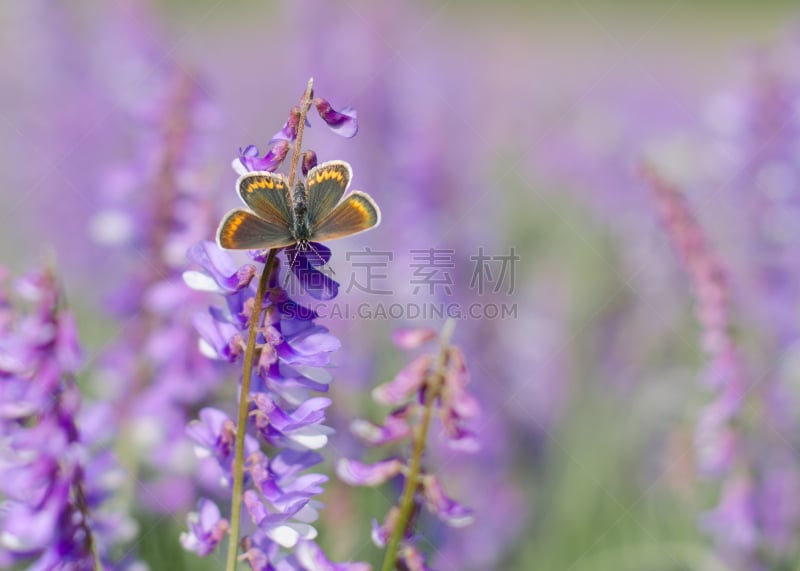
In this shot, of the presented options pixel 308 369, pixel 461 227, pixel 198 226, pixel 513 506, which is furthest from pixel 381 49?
pixel 308 369

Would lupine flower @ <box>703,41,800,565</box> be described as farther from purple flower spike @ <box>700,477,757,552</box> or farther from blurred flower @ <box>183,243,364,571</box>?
blurred flower @ <box>183,243,364,571</box>

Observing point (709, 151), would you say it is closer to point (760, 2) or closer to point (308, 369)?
point (308, 369)

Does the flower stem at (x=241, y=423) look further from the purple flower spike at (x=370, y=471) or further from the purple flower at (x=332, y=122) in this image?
the purple flower spike at (x=370, y=471)

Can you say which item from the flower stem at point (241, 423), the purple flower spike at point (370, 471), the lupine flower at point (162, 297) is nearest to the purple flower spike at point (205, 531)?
the flower stem at point (241, 423)

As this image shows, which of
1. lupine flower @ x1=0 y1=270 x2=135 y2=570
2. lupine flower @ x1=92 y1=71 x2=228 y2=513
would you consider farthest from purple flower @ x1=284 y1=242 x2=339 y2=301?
lupine flower @ x1=92 y1=71 x2=228 y2=513

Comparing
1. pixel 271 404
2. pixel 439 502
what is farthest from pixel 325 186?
pixel 439 502
